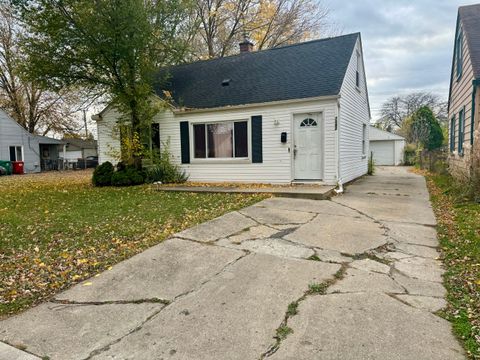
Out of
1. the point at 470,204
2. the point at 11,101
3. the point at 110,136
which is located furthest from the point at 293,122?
the point at 11,101

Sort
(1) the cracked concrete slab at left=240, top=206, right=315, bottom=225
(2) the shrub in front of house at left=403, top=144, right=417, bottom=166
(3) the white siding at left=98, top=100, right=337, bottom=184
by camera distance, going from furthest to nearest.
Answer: (2) the shrub in front of house at left=403, top=144, right=417, bottom=166, (3) the white siding at left=98, top=100, right=337, bottom=184, (1) the cracked concrete slab at left=240, top=206, right=315, bottom=225

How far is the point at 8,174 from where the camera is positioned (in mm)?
21531

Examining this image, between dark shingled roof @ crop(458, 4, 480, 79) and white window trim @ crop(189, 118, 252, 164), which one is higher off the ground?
dark shingled roof @ crop(458, 4, 480, 79)

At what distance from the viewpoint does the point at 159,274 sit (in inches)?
143

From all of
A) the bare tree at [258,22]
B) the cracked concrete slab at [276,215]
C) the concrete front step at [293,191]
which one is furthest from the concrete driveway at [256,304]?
the bare tree at [258,22]

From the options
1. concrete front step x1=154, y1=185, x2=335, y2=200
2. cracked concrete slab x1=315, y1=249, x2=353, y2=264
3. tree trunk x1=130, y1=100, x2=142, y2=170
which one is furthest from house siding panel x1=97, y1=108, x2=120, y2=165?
cracked concrete slab x1=315, y1=249, x2=353, y2=264

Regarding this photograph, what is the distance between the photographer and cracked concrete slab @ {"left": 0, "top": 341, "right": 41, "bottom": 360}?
225cm

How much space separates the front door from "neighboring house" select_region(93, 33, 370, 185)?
0.03 metres

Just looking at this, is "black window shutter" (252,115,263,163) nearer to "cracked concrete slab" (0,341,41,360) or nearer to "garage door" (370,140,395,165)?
"cracked concrete slab" (0,341,41,360)

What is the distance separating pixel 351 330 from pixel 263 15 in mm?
21524

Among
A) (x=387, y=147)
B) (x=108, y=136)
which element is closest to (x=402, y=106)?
(x=387, y=147)

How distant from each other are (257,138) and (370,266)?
7.24 metres

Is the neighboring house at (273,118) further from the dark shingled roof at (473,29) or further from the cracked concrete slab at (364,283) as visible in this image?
the cracked concrete slab at (364,283)

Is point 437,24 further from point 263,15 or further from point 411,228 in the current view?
point 411,228
